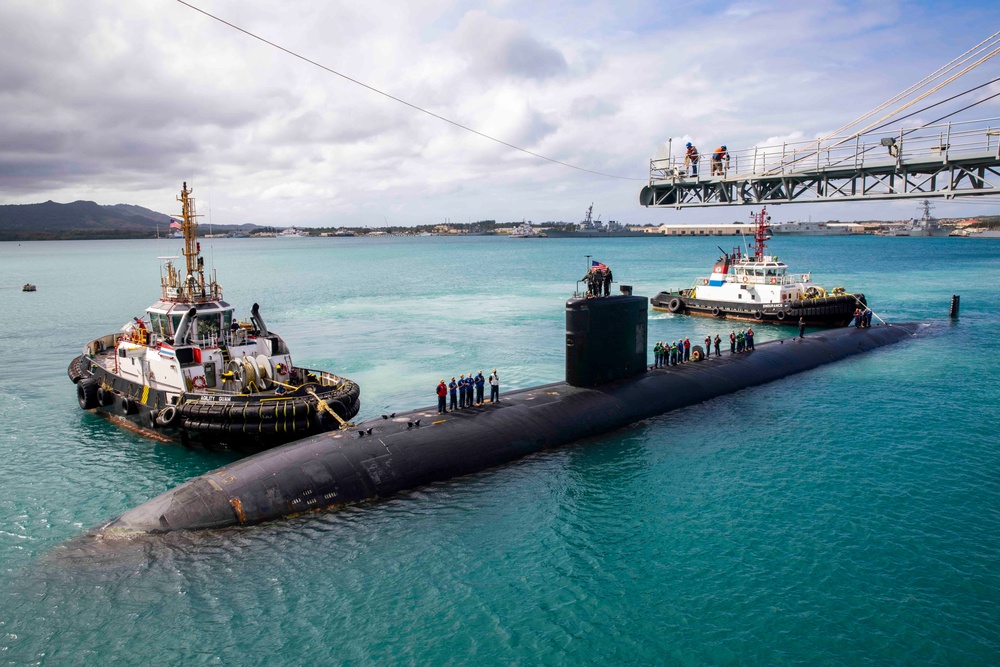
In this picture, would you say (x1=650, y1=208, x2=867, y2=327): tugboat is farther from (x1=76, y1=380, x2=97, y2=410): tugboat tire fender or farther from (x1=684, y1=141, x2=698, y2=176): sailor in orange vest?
(x1=76, y1=380, x2=97, y2=410): tugboat tire fender

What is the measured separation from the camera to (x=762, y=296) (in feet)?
141

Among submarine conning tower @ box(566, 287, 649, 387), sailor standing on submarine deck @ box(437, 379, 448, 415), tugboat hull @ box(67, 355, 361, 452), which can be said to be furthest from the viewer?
submarine conning tower @ box(566, 287, 649, 387)

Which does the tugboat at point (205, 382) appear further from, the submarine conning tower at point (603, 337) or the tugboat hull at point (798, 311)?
the tugboat hull at point (798, 311)

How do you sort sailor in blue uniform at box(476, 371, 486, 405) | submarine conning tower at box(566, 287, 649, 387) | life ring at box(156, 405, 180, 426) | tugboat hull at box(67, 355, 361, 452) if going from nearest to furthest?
tugboat hull at box(67, 355, 361, 452) → sailor in blue uniform at box(476, 371, 486, 405) → life ring at box(156, 405, 180, 426) → submarine conning tower at box(566, 287, 649, 387)

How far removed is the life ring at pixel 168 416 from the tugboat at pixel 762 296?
34438 millimetres

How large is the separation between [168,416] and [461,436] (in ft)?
28.7

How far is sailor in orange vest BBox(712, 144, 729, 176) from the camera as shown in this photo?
16.1 m

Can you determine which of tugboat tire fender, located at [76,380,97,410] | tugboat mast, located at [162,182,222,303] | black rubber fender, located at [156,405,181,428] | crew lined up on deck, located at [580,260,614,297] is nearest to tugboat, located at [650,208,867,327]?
crew lined up on deck, located at [580,260,614,297]

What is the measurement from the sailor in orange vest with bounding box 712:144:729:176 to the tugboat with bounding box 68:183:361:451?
36.2 feet

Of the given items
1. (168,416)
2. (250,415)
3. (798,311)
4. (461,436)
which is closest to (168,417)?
(168,416)

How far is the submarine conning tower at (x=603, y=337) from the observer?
19.6m

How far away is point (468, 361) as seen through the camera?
104 feet

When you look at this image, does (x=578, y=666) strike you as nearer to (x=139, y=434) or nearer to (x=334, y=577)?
(x=334, y=577)

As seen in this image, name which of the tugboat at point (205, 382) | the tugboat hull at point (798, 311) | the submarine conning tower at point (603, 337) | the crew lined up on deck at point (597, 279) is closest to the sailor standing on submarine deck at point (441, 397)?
the tugboat at point (205, 382)
